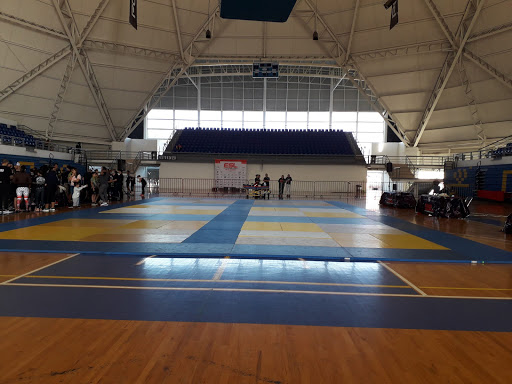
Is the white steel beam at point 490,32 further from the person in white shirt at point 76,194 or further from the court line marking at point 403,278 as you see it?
the person in white shirt at point 76,194

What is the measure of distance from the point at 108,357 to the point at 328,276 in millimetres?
3465

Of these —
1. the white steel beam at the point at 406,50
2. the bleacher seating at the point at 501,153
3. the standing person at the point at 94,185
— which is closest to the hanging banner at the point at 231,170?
the white steel beam at the point at 406,50

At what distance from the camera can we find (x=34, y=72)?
1089 inches

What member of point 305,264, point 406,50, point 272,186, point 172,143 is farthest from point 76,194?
point 406,50

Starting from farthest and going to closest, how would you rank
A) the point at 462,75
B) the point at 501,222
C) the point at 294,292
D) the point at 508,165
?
the point at 462,75
the point at 508,165
the point at 501,222
the point at 294,292

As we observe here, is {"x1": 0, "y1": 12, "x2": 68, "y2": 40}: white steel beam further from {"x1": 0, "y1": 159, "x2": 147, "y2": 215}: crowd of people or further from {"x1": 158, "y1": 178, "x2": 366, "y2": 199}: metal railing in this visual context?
{"x1": 0, "y1": 159, "x2": 147, "y2": 215}: crowd of people

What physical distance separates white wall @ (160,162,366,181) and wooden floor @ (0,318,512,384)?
30.7m

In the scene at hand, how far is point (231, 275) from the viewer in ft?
16.6

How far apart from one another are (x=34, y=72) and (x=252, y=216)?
26.9 metres

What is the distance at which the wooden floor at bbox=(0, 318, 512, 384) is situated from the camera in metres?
2.50

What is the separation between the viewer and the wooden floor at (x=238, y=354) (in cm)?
250

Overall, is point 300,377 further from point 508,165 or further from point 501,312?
point 508,165

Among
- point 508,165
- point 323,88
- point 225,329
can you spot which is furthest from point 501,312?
point 323,88

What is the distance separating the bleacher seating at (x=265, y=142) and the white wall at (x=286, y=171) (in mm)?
2159
